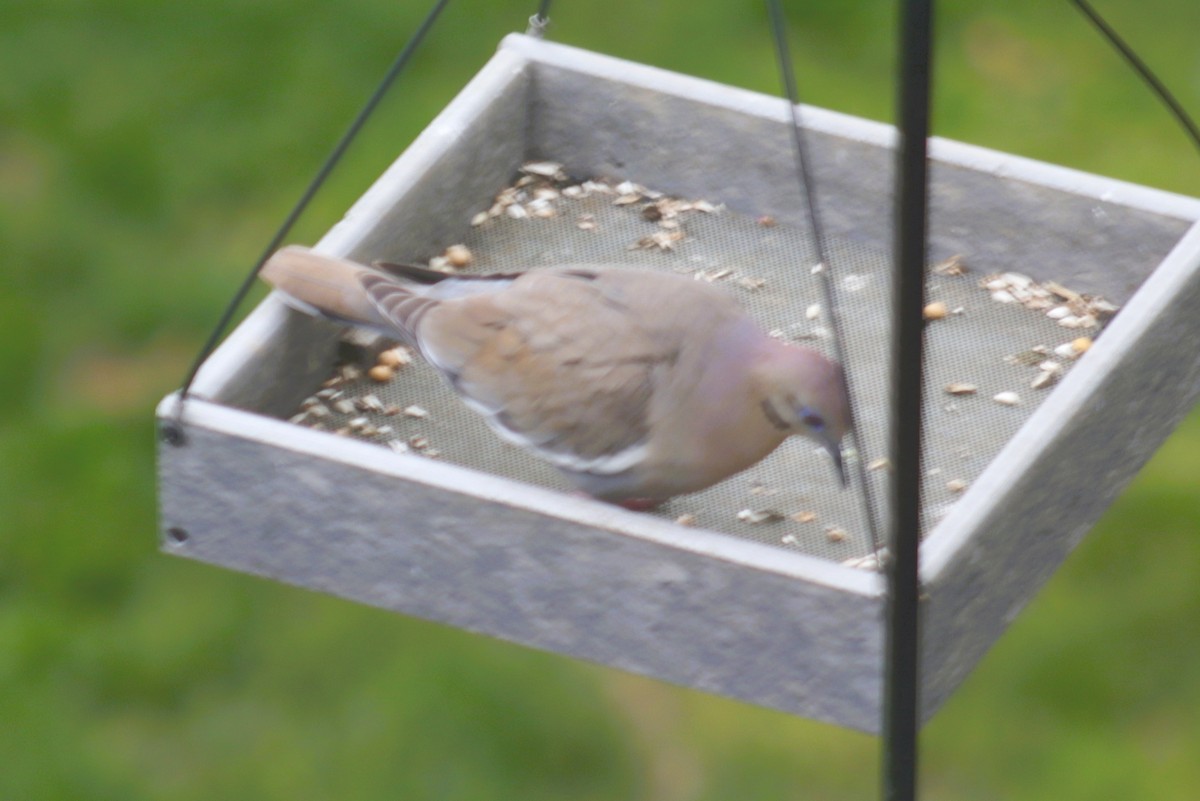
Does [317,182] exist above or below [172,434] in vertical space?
above

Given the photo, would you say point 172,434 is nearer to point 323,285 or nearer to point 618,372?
point 323,285

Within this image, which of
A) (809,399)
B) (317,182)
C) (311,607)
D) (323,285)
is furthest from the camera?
(311,607)

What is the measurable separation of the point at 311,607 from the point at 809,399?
2.22 metres

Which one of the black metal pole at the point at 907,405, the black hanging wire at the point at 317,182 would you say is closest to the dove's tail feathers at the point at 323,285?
the black hanging wire at the point at 317,182

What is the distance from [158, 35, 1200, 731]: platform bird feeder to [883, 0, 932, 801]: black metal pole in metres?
0.06

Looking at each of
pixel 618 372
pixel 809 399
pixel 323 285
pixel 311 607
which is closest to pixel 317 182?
pixel 323 285

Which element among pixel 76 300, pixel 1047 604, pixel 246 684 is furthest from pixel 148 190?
pixel 1047 604

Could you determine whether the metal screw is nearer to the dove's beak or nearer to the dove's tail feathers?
the dove's tail feathers

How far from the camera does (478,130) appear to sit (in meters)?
3.46

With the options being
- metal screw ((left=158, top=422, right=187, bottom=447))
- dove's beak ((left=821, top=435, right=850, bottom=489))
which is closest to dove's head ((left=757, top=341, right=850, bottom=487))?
dove's beak ((left=821, top=435, right=850, bottom=489))

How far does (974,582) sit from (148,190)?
3.29 metres

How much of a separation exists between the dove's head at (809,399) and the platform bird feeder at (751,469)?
0.14 m

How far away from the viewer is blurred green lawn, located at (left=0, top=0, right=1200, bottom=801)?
15.2 ft

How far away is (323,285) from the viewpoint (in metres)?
2.96
